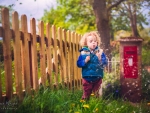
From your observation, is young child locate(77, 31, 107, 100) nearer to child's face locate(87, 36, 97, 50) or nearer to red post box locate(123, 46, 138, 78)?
child's face locate(87, 36, 97, 50)

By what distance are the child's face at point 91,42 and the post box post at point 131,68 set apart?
62.7 inches

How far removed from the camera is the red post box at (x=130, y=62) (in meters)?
4.29

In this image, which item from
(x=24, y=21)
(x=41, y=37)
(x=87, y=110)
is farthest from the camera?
(x=41, y=37)

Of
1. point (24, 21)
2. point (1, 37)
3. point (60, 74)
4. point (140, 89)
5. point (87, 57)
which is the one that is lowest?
point (140, 89)

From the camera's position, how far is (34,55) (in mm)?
3277

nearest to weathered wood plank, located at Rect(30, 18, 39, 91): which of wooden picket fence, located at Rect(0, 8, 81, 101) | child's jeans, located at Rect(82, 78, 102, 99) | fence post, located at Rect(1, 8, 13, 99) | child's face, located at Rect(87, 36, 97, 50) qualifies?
wooden picket fence, located at Rect(0, 8, 81, 101)

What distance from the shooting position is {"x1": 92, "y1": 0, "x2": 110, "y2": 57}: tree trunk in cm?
368

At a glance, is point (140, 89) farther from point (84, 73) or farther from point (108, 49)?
point (84, 73)

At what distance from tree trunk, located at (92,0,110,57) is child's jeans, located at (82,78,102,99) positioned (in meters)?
1.14

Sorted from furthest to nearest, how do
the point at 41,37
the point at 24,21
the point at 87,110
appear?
the point at 41,37
the point at 24,21
the point at 87,110

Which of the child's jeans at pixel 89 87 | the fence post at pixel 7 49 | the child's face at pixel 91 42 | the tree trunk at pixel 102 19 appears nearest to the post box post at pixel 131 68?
the tree trunk at pixel 102 19

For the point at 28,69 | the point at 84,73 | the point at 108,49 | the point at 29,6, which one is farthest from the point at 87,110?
the point at 108,49

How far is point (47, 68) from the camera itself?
12.1ft

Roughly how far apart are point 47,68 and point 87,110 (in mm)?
1242
